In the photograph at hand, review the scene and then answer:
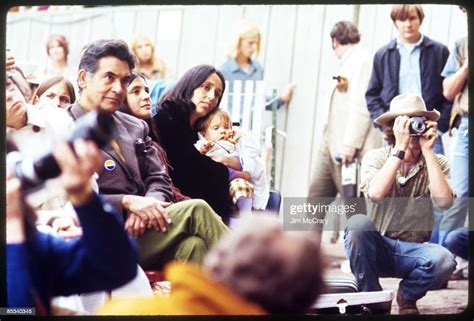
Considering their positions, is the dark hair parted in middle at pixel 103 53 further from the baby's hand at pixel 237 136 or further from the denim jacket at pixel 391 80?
the denim jacket at pixel 391 80

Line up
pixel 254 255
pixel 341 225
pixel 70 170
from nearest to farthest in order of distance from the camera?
1. pixel 254 255
2. pixel 70 170
3. pixel 341 225

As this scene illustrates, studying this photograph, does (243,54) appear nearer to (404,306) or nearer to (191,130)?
(191,130)

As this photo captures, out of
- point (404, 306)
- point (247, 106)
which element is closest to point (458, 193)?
point (404, 306)

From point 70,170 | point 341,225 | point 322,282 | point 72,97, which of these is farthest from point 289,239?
point 72,97

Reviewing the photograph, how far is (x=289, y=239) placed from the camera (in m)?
3.33

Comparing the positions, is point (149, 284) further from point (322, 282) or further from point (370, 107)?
point (370, 107)

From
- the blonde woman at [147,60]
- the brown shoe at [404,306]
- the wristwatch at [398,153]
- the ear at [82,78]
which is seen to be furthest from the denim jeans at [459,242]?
the ear at [82,78]

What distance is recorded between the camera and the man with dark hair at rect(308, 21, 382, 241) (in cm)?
404

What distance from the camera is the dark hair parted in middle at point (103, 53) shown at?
3975 mm

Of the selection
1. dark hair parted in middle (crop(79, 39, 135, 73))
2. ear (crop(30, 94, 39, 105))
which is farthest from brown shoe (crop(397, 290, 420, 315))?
ear (crop(30, 94, 39, 105))

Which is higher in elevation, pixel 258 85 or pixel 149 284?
pixel 258 85

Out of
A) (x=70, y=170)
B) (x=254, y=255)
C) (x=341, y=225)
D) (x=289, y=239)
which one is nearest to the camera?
(x=254, y=255)

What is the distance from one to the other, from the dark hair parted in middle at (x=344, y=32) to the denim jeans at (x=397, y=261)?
74 cm

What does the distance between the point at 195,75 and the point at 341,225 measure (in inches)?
34.5
